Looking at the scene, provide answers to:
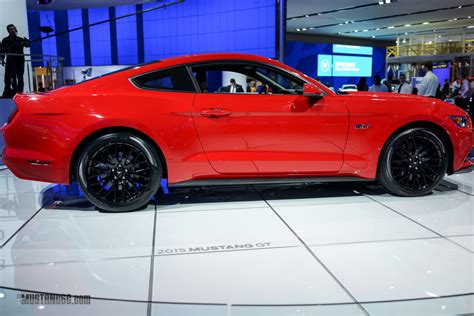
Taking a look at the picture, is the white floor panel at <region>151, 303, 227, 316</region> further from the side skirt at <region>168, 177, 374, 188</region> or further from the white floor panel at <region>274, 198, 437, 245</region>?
the side skirt at <region>168, 177, 374, 188</region>

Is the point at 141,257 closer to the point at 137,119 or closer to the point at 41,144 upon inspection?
the point at 137,119

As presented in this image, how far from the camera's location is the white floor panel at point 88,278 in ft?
7.18

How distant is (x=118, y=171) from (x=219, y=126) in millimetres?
934

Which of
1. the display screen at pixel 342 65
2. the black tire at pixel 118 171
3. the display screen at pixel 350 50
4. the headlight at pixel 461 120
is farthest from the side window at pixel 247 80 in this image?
the display screen at pixel 350 50

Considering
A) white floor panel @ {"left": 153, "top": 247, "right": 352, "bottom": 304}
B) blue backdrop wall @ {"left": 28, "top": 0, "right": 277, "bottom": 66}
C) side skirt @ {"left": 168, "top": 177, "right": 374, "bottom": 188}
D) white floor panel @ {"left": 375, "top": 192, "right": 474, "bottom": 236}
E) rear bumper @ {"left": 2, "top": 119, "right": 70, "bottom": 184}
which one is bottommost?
white floor panel @ {"left": 375, "top": 192, "right": 474, "bottom": 236}

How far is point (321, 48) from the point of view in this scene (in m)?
24.8

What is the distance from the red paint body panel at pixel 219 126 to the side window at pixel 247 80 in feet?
0.26

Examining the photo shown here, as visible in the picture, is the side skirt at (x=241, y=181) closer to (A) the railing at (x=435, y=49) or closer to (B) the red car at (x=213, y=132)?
(B) the red car at (x=213, y=132)

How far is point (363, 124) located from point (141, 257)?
2271 mm

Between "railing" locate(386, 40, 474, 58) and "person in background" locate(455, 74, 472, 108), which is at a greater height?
"railing" locate(386, 40, 474, 58)

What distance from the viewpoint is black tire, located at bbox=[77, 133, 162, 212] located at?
3.37m

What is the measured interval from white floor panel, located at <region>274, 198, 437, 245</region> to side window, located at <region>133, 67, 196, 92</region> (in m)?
1.37

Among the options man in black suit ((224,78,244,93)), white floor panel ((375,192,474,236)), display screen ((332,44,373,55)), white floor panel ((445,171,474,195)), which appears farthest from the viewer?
display screen ((332,44,373,55))

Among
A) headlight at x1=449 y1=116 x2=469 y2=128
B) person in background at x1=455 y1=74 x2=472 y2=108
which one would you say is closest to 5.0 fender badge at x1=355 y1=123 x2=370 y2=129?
headlight at x1=449 y1=116 x2=469 y2=128
